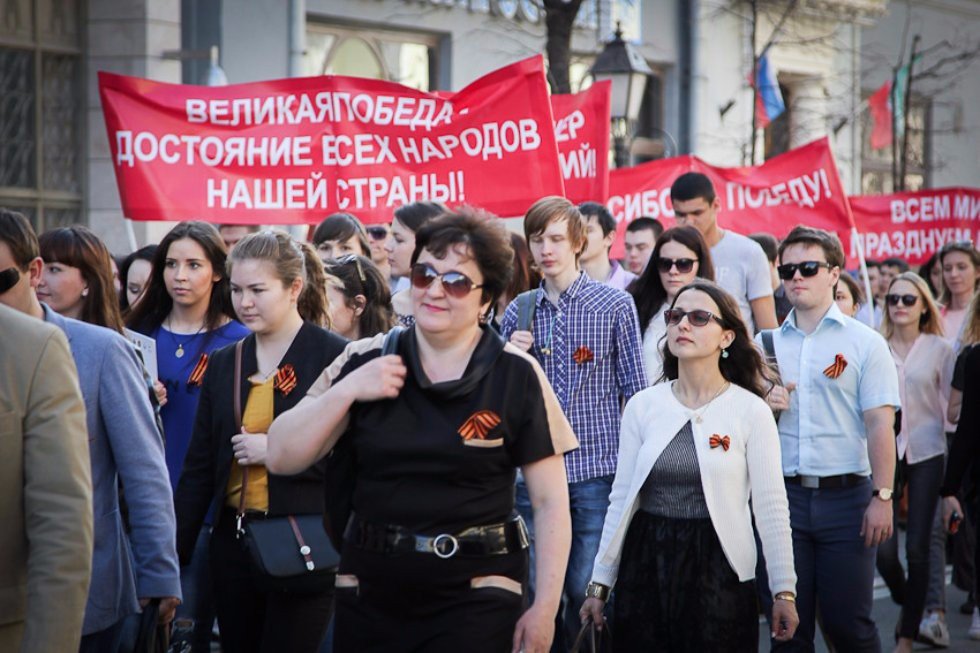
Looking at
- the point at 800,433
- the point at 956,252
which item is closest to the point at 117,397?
the point at 800,433

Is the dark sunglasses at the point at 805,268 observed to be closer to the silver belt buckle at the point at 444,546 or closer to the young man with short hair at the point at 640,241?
the young man with short hair at the point at 640,241

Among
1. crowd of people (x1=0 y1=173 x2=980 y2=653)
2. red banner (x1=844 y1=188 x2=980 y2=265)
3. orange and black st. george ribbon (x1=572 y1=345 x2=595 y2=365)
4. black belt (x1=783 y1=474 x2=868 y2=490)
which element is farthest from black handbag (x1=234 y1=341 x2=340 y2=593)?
red banner (x1=844 y1=188 x2=980 y2=265)

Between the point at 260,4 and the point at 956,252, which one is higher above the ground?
the point at 260,4

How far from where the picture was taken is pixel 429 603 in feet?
13.8

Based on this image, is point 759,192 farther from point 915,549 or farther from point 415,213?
point 415,213

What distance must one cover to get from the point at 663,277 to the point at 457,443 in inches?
148

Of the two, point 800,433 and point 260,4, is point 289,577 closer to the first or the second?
point 800,433

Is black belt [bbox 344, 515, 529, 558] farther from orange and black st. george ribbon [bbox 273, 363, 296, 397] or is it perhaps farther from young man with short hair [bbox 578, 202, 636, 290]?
young man with short hair [bbox 578, 202, 636, 290]

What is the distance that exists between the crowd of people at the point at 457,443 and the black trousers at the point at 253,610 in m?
0.01

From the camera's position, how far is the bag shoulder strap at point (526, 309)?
23.3 feet

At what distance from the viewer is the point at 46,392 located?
11.6 ft

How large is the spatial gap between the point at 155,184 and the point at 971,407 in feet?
15.6

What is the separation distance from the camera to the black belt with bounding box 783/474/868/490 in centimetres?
677

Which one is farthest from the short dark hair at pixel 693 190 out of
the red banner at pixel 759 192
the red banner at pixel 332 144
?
the red banner at pixel 759 192
